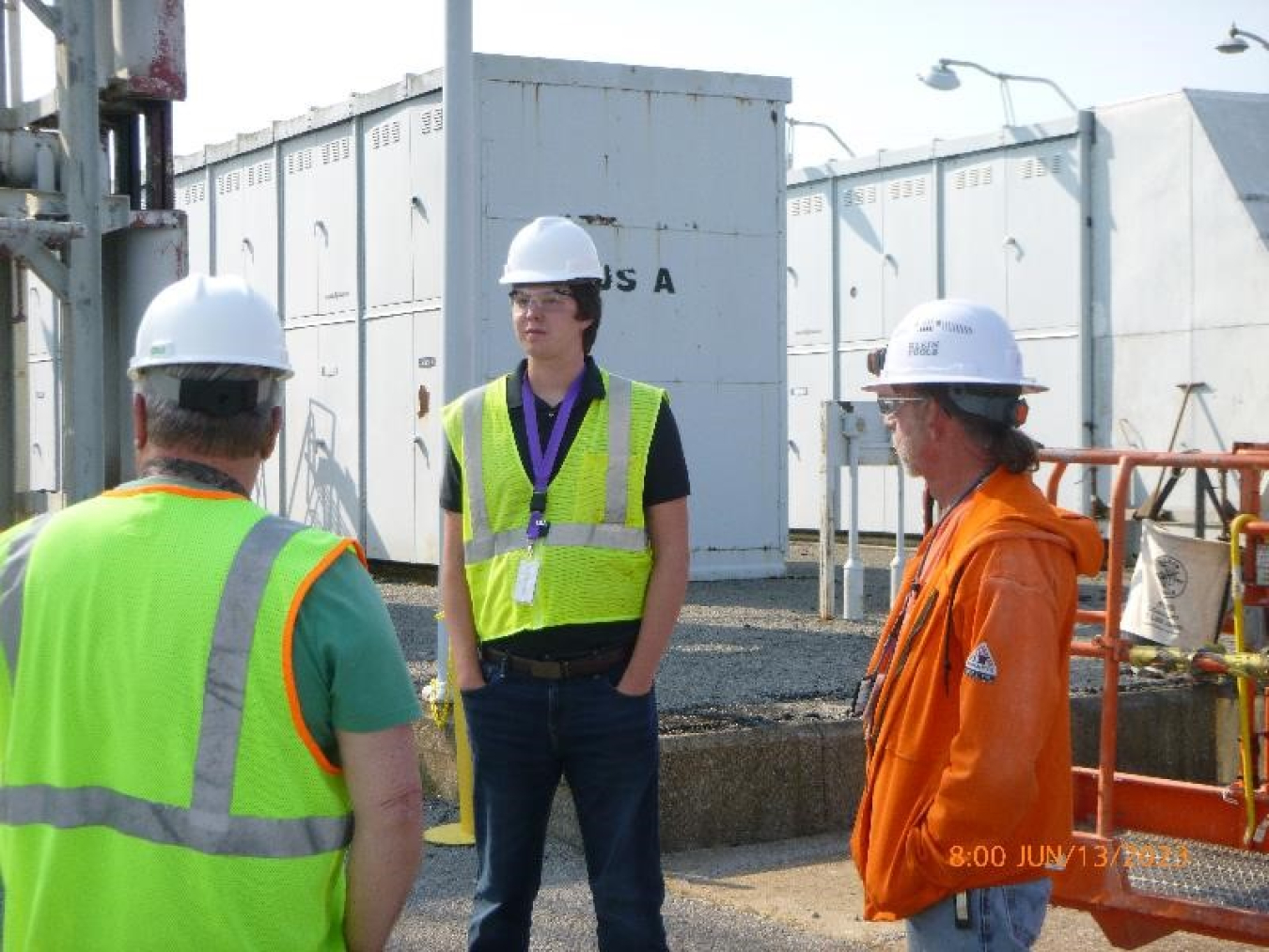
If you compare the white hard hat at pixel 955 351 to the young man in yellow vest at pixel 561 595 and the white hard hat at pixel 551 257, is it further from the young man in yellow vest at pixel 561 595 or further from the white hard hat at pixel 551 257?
the white hard hat at pixel 551 257

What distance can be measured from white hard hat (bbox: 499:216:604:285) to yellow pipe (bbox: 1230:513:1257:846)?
8.19 feet

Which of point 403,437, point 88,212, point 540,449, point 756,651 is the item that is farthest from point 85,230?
point 403,437

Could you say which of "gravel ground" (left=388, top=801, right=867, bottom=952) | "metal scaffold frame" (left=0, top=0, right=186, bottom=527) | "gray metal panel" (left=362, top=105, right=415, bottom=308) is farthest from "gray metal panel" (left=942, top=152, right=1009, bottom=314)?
"gravel ground" (left=388, top=801, right=867, bottom=952)

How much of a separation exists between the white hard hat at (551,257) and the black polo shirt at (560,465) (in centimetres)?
23

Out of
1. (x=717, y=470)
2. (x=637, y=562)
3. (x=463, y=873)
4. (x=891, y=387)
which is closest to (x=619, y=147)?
(x=717, y=470)

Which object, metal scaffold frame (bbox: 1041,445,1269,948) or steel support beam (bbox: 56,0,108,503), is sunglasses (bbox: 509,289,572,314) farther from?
steel support beam (bbox: 56,0,108,503)

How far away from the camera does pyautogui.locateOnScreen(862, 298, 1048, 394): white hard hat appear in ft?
11.1

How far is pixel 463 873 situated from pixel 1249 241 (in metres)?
11.6

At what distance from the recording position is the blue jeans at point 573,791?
14.3ft

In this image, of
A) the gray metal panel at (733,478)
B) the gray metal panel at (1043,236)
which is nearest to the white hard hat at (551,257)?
the gray metal panel at (733,478)

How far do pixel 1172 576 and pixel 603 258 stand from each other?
8704mm

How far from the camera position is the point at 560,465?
4508 millimetres

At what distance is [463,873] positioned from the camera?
630cm

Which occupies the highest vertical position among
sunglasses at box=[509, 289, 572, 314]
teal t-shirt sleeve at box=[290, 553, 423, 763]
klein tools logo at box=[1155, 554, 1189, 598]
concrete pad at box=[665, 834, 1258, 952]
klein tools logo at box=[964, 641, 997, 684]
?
sunglasses at box=[509, 289, 572, 314]
